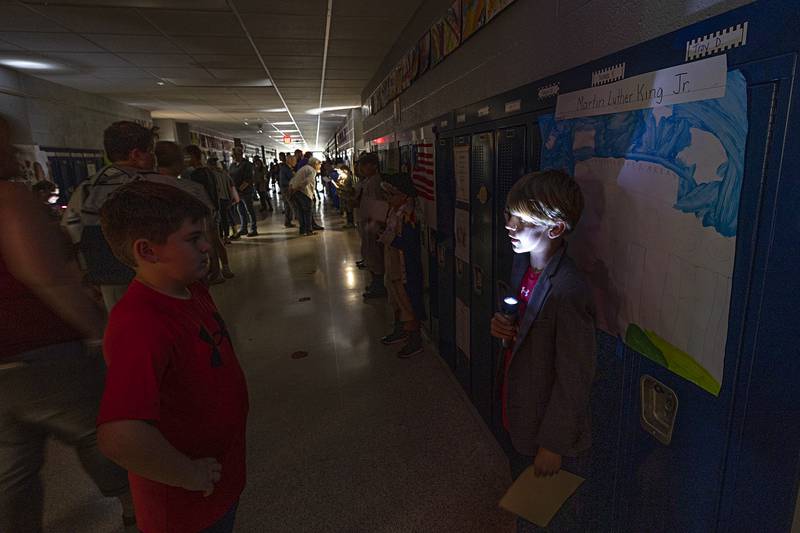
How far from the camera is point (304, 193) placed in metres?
8.48

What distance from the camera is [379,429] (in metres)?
2.54

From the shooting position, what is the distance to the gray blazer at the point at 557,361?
45.4 inches

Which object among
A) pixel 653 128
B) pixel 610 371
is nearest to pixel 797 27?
pixel 653 128

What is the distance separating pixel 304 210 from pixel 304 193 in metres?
0.37

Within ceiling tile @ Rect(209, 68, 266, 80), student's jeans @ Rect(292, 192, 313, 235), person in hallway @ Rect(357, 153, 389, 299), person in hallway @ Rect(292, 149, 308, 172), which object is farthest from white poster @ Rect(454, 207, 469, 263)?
person in hallway @ Rect(292, 149, 308, 172)

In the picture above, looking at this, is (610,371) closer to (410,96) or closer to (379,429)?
(379,429)

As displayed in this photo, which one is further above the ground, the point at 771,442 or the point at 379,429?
the point at 771,442

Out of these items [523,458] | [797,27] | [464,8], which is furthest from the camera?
[464,8]

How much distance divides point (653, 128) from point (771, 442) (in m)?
0.76

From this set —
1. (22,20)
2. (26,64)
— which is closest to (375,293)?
(22,20)

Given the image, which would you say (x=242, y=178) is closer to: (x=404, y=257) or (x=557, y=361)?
(x=404, y=257)

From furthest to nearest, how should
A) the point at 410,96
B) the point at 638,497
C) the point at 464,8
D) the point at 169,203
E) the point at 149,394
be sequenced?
the point at 410,96 < the point at 464,8 < the point at 638,497 < the point at 169,203 < the point at 149,394

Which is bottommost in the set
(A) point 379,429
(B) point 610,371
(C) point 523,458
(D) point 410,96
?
(A) point 379,429

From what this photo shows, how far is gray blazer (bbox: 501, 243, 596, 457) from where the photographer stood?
3.79ft
